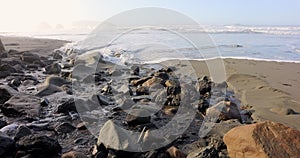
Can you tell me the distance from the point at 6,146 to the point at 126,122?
1739mm

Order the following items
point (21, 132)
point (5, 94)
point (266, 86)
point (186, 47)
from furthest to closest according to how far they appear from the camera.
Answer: point (186, 47), point (266, 86), point (5, 94), point (21, 132)

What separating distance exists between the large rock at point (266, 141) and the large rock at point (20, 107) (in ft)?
10.5

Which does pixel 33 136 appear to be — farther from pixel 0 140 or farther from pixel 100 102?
pixel 100 102

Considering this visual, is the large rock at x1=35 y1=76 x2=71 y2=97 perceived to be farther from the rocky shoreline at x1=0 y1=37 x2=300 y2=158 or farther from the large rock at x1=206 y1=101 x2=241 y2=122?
the large rock at x1=206 y1=101 x2=241 y2=122

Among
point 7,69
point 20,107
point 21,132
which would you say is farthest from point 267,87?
point 7,69

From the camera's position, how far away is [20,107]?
4742mm

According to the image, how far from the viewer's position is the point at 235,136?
313cm

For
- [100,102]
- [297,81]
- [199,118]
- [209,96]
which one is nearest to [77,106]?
[100,102]

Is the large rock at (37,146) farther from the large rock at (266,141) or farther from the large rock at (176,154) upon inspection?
the large rock at (266,141)

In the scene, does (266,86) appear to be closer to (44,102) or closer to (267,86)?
(267,86)

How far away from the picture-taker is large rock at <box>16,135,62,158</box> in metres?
3.18

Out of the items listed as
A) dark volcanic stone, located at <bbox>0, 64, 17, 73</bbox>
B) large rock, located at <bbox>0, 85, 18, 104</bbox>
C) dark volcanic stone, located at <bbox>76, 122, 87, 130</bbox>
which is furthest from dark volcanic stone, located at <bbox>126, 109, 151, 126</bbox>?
dark volcanic stone, located at <bbox>0, 64, 17, 73</bbox>

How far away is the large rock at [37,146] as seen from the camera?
318 cm

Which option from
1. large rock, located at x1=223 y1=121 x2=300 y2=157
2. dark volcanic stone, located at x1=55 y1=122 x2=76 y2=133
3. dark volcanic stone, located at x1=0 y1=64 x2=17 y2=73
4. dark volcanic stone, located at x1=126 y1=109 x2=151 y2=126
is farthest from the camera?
dark volcanic stone, located at x1=0 y1=64 x2=17 y2=73
